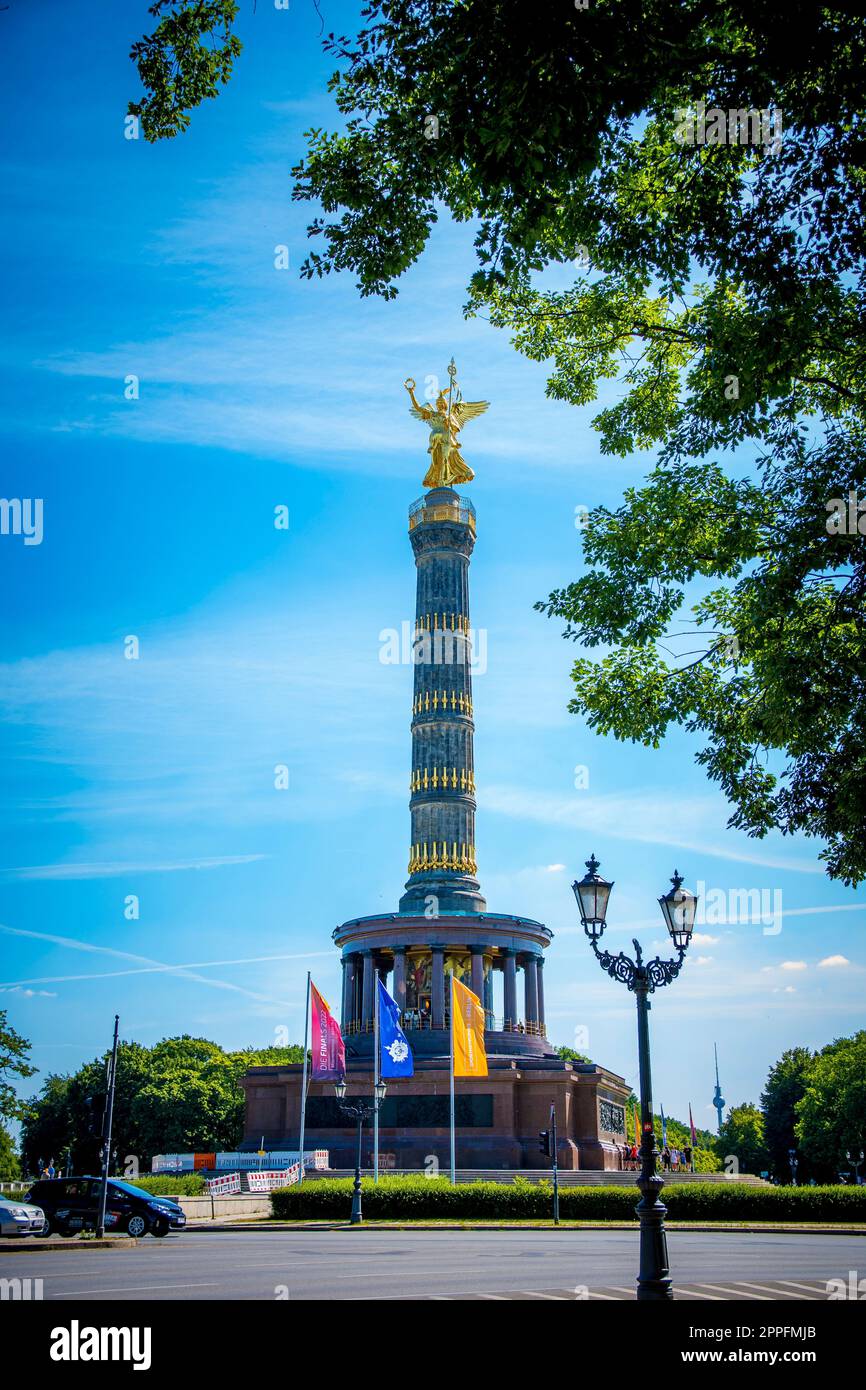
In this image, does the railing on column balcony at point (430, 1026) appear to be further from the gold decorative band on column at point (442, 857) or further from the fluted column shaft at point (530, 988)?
the gold decorative band on column at point (442, 857)

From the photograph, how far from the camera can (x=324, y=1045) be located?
39094 mm

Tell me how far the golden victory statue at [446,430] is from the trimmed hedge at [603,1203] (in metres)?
38.7

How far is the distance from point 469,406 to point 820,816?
52004mm

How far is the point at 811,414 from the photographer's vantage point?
50.3 feet

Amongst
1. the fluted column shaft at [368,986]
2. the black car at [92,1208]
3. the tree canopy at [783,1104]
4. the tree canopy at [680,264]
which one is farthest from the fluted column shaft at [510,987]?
the tree canopy at [783,1104]

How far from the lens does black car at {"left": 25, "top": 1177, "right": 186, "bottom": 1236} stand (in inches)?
1046

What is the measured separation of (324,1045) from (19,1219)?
15.4 m

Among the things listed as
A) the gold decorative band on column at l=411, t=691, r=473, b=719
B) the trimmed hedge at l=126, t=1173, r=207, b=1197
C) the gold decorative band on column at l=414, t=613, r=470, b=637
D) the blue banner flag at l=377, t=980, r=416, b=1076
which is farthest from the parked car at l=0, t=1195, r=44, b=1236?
the gold decorative band on column at l=414, t=613, r=470, b=637

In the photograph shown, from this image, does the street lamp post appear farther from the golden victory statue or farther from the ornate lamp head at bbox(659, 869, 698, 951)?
the golden victory statue

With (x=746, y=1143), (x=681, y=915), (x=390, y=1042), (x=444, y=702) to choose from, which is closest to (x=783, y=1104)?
(x=746, y=1143)

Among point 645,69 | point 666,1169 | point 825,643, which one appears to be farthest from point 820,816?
point 666,1169

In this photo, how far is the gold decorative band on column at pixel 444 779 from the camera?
55.0 metres

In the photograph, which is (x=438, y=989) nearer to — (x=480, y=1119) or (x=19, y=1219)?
(x=480, y=1119)
